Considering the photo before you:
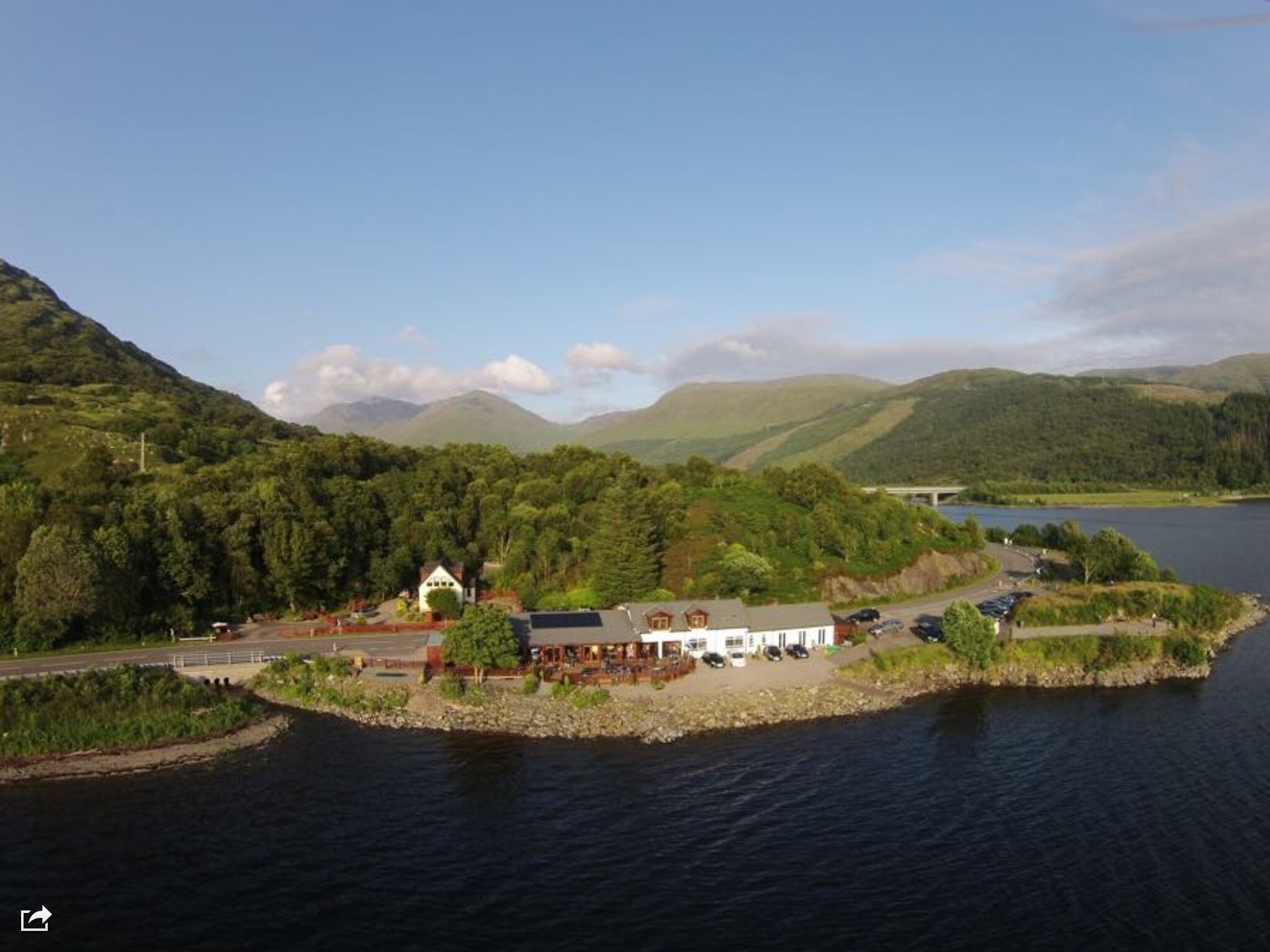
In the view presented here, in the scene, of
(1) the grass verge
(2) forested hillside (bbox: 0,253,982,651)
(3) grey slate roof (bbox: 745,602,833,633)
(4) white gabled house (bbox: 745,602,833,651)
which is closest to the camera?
(1) the grass verge

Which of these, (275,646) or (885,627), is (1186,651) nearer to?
(885,627)

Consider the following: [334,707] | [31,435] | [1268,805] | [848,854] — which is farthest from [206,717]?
[31,435]

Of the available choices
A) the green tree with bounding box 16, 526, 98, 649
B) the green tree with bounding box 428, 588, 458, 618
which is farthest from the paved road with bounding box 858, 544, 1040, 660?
the green tree with bounding box 16, 526, 98, 649

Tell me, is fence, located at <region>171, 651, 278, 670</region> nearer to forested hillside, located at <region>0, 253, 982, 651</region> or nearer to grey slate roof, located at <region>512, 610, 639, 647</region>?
forested hillside, located at <region>0, 253, 982, 651</region>

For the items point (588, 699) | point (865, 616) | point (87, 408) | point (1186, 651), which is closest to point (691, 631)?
point (588, 699)

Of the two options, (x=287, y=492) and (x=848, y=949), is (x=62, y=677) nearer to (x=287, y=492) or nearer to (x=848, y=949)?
Result: (x=287, y=492)
